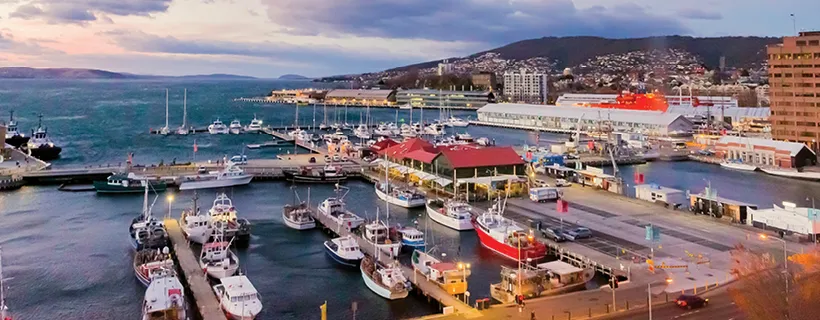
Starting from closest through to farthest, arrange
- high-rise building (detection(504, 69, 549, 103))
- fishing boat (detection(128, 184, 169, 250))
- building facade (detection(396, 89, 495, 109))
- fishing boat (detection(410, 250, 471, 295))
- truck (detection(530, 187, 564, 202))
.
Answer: fishing boat (detection(410, 250, 471, 295))
fishing boat (detection(128, 184, 169, 250))
truck (detection(530, 187, 564, 202))
building facade (detection(396, 89, 495, 109))
high-rise building (detection(504, 69, 549, 103))

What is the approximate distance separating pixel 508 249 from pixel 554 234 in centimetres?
174

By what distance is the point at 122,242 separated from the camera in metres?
22.8

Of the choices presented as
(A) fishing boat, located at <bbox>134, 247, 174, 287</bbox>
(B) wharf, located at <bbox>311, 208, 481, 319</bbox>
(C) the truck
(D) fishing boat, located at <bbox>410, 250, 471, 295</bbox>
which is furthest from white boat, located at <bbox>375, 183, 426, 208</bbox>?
(A) fishing boat, located at <bbox>134, 247, 174, 287</bbox>

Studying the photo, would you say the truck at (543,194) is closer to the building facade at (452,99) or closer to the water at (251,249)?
the water at (251,249)

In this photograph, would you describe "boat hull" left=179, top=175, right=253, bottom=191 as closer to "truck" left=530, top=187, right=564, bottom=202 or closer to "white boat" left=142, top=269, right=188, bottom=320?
"truck" left=530, top=187, right=564, bottom=202

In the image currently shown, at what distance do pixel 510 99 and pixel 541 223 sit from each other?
3835 inches

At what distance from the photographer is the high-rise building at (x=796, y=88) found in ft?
139

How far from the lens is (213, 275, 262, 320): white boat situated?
14555 millimetres

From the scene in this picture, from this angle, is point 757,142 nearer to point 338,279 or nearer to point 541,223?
point 541,223

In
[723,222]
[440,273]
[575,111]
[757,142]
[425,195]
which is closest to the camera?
[440,273]

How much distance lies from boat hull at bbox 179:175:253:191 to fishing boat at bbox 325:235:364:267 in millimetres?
15328

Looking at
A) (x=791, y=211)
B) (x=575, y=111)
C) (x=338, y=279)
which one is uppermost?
(x=575, y=111)

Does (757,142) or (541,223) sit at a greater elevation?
(757,142)

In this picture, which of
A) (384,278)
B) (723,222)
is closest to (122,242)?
(384,278)
